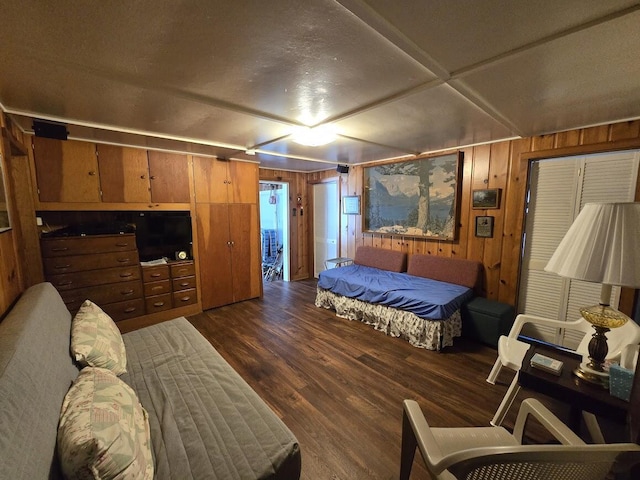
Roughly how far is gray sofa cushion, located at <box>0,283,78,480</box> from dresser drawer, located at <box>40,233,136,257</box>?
1.61 m

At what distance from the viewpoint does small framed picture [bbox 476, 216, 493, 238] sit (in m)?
3.07

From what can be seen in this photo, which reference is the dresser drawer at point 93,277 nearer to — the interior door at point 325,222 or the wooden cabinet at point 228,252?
the wooden cabinet at point 228,252

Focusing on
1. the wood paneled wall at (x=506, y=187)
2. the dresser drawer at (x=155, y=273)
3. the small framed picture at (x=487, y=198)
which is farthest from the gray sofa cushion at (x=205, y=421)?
the small framed picture at (x=487, y=198)

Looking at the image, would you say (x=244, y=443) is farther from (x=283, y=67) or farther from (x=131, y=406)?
(x=283, y=67)

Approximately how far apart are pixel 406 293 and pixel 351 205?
209 cm

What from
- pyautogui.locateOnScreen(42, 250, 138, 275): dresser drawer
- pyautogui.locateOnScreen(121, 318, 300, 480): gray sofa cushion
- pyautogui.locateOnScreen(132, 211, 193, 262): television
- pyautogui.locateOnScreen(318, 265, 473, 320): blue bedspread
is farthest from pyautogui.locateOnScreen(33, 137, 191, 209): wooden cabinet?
pyautogui.locateOnScreen(318, 265, 473, 320): blue bedspread

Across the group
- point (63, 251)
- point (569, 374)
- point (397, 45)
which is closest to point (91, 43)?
point (397, 45)

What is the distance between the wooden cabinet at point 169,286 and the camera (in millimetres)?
3205

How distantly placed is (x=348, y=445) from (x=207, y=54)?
2.33 metres

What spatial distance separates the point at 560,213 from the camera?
2637mm

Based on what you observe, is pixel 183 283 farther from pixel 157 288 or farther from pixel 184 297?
pixel 157 288

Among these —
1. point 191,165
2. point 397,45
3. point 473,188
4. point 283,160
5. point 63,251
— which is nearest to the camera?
point 397,45

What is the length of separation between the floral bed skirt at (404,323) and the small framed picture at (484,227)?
99cm

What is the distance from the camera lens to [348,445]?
5.39ft
